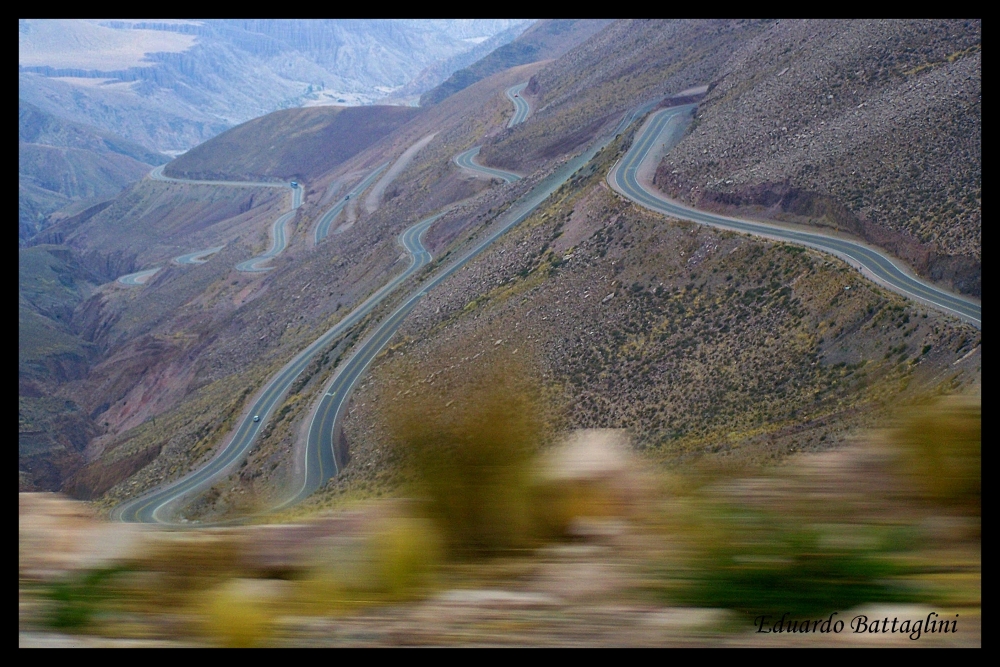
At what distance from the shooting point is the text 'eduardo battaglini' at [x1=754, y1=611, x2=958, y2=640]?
2186mm

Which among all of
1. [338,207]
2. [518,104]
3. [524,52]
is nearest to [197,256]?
[338,207]

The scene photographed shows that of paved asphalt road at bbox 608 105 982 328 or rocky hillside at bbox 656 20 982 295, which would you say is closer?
paved asphalt road at bbox 608 105 982 328

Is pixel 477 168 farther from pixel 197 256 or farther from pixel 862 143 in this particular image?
pixel 197 256

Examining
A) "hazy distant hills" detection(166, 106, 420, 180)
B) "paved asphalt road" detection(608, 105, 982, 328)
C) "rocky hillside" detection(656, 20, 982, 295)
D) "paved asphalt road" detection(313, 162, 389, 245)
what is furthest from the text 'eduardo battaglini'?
"hazy distant hills" detection(166, 106, 420, 180)

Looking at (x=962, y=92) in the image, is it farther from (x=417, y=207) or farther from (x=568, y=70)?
(x=568, y=70)

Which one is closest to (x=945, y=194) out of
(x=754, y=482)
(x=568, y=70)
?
(x=754, y=482)

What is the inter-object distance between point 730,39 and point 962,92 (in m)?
38.8

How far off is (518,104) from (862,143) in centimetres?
6964

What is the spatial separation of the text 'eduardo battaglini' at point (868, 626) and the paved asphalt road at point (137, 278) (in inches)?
4851

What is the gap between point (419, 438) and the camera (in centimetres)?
290

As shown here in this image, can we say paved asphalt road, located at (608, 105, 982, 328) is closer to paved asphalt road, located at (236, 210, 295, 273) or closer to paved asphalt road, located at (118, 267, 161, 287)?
paved asphalt road, located at (236, 210, 295, 273)

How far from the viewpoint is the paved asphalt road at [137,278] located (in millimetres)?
115688

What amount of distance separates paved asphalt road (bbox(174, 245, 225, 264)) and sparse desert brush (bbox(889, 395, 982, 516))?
115m

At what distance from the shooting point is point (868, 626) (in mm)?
2205
